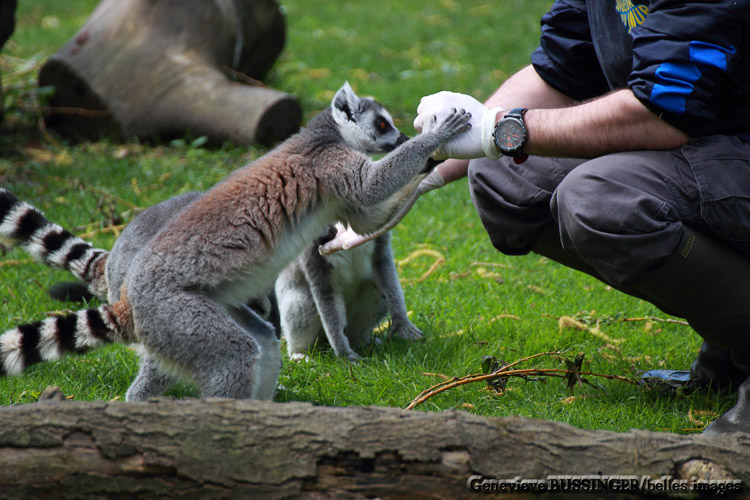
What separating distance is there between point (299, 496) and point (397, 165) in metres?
1.41

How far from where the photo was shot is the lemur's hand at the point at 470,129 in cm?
255

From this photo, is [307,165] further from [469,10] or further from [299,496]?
[469,10]

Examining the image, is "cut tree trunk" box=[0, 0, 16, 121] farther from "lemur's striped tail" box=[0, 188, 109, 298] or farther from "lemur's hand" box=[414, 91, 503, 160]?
"lemur's hand" box=[414, 91, 503, 160]

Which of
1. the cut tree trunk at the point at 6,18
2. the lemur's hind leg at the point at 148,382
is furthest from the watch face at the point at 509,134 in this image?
the cut tree trunk at the point at 6,18

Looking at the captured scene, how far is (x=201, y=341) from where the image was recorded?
2.36 m

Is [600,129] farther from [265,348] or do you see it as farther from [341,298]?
[341,298]

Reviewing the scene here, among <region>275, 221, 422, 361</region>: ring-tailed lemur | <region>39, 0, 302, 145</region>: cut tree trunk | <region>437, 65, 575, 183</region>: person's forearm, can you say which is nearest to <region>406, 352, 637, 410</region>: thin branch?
<region>275, 221, 422, 361</region>: ring-tailed lemur

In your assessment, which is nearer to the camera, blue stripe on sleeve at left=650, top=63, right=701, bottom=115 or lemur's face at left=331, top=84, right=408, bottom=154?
blue stripe on sleeve at left=650, top=63, right=701, bottom=115

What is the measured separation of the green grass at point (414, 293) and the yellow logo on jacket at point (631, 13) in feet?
Answer: 4.40

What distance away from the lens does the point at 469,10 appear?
11781mm

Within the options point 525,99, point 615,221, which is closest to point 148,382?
point 615,221

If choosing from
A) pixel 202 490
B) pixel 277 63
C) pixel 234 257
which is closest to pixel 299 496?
pixel 202 490

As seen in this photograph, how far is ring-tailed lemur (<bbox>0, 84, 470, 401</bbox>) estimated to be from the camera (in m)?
2.39

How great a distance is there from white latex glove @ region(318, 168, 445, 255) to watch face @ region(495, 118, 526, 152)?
1.47 feet
